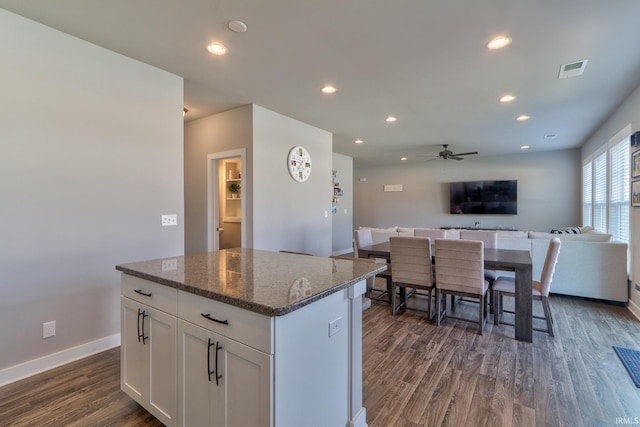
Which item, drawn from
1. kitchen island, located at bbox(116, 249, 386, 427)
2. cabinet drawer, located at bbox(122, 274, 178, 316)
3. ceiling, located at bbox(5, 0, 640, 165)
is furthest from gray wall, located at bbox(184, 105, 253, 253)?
kitchen island, located at bbox(116, 249, 386, 427)

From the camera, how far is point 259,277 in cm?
162

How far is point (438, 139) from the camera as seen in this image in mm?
6141

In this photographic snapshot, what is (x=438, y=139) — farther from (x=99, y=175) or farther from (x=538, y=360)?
(x=99, y=175)

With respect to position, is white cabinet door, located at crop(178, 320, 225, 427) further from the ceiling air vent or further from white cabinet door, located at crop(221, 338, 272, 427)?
the ceiling air vent

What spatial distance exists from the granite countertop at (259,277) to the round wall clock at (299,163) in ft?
8.58

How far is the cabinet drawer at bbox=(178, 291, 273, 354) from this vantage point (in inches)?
46.6

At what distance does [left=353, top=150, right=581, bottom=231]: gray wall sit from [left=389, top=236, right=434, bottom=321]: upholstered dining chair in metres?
5.98

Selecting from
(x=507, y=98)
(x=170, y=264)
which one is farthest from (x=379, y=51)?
(x=170, y=264)

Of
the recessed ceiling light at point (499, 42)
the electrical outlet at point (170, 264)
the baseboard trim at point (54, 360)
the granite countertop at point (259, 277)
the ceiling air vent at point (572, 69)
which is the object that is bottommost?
the baseboard trim at point (54, 360)

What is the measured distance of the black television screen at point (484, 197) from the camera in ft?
25.9

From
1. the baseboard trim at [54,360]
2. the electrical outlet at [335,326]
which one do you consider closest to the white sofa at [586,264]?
the electrical outlet at [335,326]

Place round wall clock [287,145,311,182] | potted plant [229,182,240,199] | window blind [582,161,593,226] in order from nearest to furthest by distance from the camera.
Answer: round wall clock [287,145,311,182] → potted plant [229,182,240,199] → window blind [582,161,593,226]

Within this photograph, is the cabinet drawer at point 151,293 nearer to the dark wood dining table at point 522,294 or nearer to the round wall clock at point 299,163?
the dark wood dining table at point 522,294

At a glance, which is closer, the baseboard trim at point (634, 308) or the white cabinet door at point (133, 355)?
the white cabinet door at point (133, 355)
